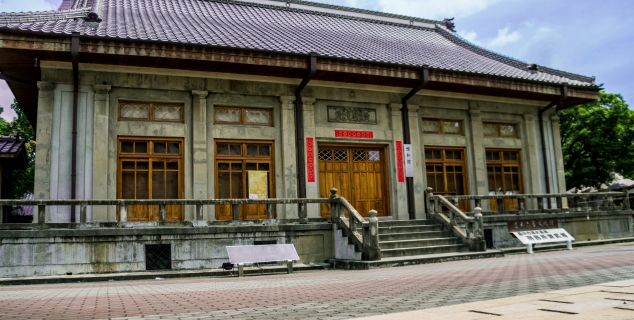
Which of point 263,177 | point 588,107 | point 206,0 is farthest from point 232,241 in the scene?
point 588,107

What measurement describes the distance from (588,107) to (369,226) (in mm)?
24016

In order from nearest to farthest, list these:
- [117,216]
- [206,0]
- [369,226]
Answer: [369,226] → [117,216] → [206,0]

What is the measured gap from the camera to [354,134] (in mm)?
16875

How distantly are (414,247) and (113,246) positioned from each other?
7.55 m

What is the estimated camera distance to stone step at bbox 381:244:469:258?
43.2 feet

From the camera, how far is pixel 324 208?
16453 mm

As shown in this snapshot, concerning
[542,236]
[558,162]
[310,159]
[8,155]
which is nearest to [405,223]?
[310,159]

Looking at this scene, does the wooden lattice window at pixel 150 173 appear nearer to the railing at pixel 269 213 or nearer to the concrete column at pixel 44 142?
the railing at pixel 269 213

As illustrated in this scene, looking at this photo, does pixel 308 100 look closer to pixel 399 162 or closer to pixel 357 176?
pixel 357 176

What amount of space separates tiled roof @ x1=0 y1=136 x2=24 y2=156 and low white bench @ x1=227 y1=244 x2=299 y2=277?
8801 mm

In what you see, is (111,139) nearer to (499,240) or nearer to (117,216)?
(117,216)

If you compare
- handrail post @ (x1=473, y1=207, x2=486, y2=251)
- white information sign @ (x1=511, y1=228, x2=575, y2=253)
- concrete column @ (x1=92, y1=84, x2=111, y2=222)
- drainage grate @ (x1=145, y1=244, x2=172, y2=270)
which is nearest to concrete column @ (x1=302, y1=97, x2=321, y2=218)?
handrail post @ (x1=473, y1=207, x2=486, y2=251)

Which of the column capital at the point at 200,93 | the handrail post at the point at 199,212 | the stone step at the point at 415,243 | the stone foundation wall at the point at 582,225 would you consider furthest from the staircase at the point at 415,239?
the column capital at the point at 200,93

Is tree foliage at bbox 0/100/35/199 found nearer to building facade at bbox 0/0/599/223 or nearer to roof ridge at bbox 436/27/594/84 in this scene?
building facade at bbox 0/0/599/223
